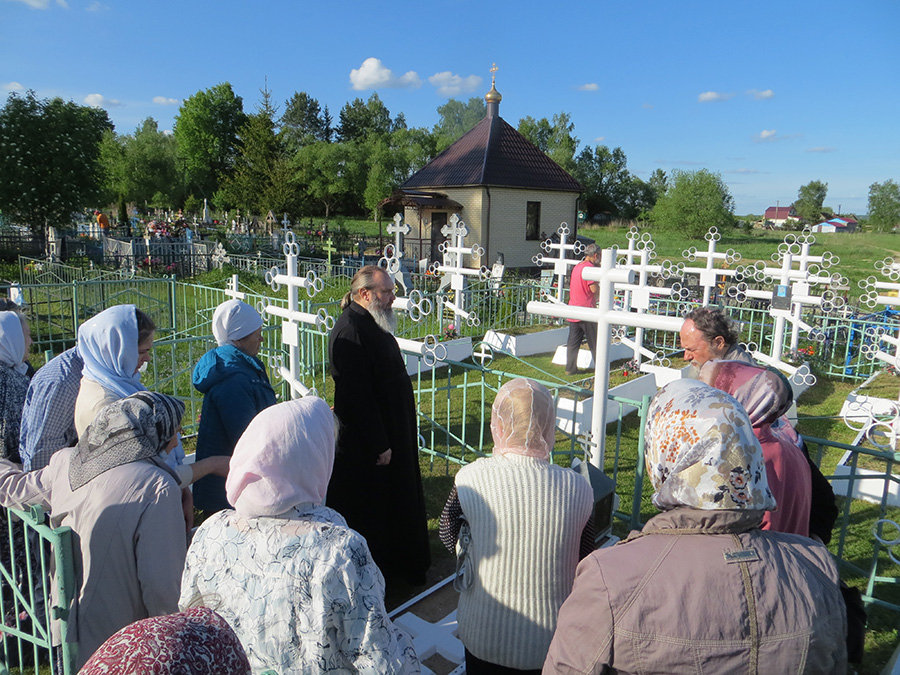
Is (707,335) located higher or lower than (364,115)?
lower

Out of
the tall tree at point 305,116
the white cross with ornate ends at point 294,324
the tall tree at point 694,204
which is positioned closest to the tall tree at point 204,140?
the tall tree at point 305,116

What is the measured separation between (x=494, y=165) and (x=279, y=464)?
23.4 metres

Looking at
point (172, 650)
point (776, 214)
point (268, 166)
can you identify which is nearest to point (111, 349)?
point (172, 650)

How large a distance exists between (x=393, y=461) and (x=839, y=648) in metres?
2.47

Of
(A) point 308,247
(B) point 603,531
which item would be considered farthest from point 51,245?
(B) point 603,531

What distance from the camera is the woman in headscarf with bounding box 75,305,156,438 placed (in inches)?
100

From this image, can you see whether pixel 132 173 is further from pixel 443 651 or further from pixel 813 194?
pixel 813 194

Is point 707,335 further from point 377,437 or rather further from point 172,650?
point 172,650

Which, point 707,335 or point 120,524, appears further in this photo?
point 707,335

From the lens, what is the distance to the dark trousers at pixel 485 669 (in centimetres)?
202

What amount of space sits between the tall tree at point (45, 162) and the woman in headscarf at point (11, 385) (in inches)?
807

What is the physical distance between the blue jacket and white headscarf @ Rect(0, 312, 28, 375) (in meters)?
0.84

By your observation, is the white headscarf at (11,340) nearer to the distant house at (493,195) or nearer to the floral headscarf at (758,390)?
the floral headscarf at (758,390)

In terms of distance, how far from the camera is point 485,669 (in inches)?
81.3
